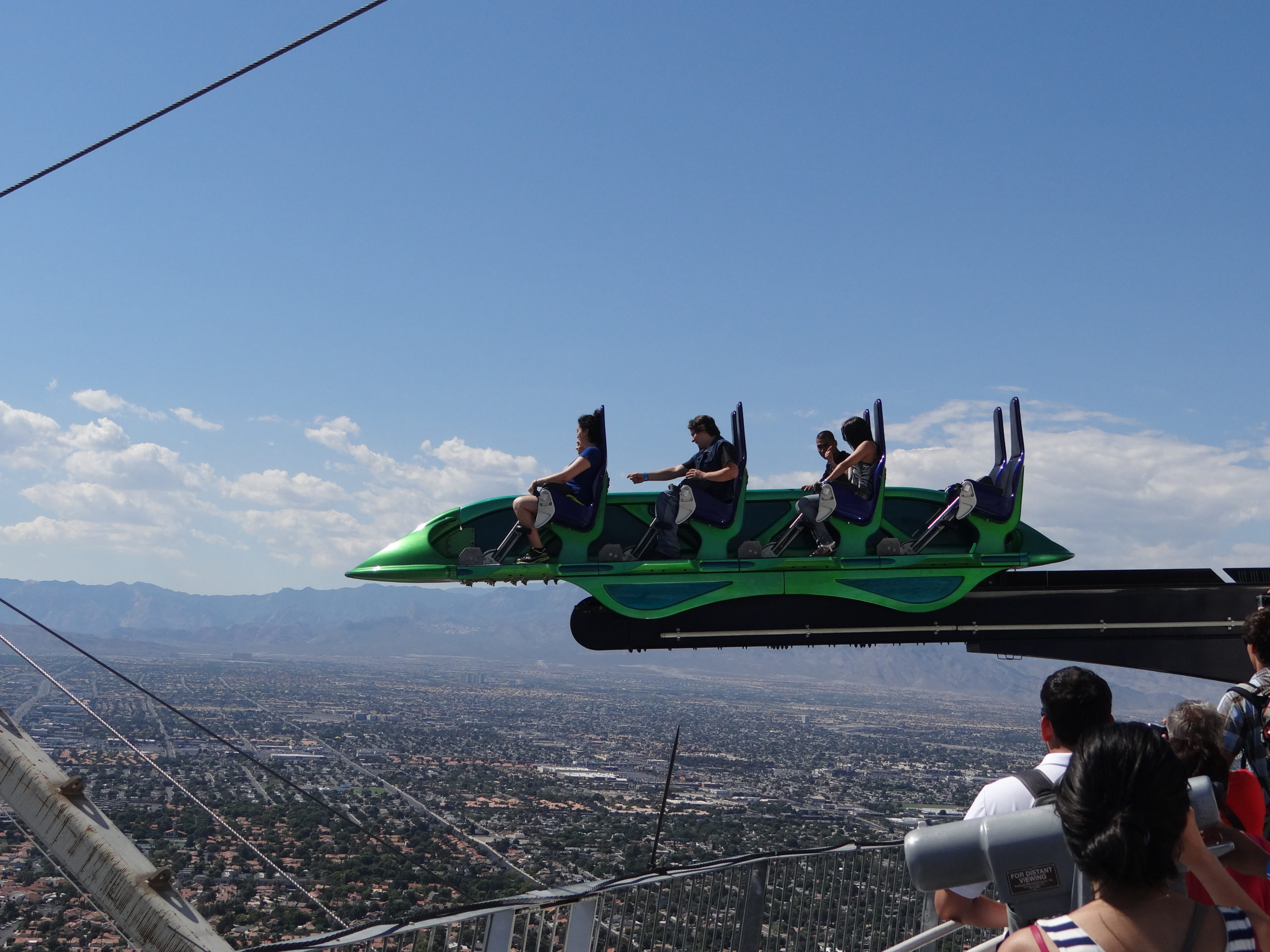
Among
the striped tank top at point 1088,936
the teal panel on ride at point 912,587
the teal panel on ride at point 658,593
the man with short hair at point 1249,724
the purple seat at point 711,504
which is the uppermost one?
the purple seat at point 711,504

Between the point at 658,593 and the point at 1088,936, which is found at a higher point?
the point at 658,593

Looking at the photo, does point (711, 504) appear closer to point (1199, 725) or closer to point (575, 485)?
point (575, 485)

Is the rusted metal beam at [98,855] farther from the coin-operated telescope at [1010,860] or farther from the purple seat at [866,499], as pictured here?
the purple seat at [866,499]

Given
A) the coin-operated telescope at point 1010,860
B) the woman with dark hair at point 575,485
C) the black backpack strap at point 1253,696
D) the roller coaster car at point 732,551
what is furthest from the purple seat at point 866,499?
the coin-operated telescope at point 1010,860

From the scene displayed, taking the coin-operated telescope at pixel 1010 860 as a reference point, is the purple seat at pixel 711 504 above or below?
above

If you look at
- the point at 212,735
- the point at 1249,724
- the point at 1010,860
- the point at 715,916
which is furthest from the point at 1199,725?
the point at 212,735

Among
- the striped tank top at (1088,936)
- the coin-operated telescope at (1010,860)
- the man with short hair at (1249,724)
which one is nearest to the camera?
the striped tank top at (1088,936)

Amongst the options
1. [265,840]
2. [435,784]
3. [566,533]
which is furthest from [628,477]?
[435,784]
